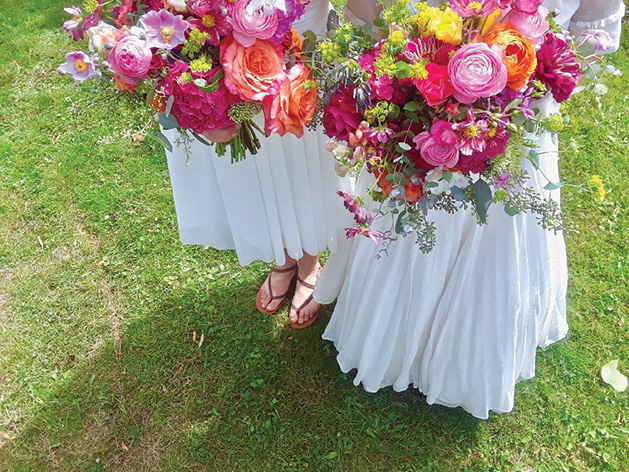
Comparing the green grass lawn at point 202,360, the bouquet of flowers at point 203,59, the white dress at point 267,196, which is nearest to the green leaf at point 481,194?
the bouquet of flowers at point 203,59

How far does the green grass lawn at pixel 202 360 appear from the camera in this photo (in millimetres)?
2514

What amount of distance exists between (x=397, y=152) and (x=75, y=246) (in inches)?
96.6

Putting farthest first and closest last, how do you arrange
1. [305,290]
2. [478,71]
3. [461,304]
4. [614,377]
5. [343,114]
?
[305,290] < [614,377] < [461,304] < [343,114] < [478,71]

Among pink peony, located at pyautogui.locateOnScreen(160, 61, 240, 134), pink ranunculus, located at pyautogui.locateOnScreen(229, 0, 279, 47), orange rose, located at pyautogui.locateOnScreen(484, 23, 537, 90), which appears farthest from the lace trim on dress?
pink peony, located at pyautogui.locateOnScreen(160, 61, 240, 134)

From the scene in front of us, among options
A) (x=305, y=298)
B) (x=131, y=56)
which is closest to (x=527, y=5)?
(x=131, y=56)

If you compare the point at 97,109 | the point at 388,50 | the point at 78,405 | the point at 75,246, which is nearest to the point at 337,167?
the point at 388,50

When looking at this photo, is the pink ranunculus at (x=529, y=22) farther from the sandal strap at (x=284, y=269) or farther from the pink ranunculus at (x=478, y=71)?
the sandal strap at (x=284, y=269)

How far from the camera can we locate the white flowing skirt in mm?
1981

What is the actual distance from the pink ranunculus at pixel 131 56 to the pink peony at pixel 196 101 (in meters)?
0.08

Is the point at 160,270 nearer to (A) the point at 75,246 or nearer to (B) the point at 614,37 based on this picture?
(A) the point at 75,246

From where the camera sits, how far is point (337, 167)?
1.52m

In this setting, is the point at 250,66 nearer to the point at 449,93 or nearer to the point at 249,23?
the point at 249,23

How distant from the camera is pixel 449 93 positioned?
131 cm

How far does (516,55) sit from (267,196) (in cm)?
119
